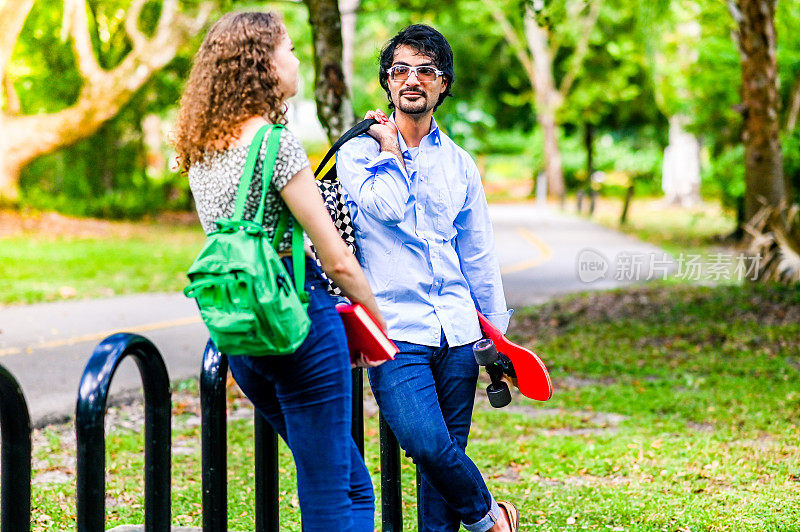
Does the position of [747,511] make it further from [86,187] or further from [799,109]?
[86,187]

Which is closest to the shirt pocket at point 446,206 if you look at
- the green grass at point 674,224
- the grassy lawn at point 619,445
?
the grassy lawn at point 619,445

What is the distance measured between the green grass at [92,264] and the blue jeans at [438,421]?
9356 mm

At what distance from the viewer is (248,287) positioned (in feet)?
8.25

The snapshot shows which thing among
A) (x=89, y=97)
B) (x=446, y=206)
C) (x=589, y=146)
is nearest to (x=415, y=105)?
(x=446, y=206)

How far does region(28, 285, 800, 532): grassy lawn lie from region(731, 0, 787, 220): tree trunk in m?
2.51

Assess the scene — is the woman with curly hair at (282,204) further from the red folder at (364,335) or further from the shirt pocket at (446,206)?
the shirt pocket at (446,206)

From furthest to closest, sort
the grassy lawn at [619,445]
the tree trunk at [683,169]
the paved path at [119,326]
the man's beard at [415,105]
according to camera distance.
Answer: the tree trunk at [683,169] → the paved path at [119,326] → the grassy lawn at [619,445] → the man's beard at [415,105]

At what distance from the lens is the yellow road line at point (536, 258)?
616 inches

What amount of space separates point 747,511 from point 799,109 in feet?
40.1

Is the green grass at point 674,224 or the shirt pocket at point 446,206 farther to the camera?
the green grass at point 674,224

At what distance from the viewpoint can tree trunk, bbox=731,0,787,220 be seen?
11.2m

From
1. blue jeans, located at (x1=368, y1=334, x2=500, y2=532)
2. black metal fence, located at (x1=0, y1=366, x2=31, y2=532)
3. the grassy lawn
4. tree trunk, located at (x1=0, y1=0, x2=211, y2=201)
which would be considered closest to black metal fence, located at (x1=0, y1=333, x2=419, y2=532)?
black metal fence, located at (x1=0, y1=366, x2=31, y2=532)

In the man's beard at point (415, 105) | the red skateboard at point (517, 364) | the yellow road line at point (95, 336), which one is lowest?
the yellow road line at point (95, 336)

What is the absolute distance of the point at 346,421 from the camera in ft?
9.30
